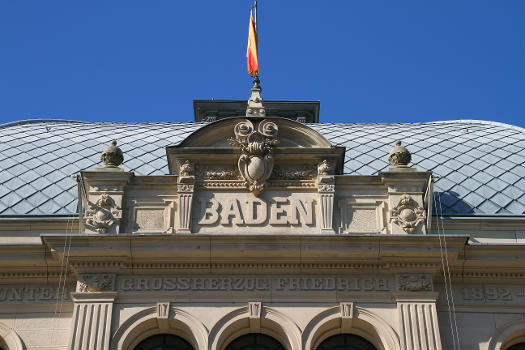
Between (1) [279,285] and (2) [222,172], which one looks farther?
(2) [222,172]

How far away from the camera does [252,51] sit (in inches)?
1051

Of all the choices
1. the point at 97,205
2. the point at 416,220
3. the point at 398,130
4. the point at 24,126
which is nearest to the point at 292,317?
the point at 416,220

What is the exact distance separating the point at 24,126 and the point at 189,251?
10583mm

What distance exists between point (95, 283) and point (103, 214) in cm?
159

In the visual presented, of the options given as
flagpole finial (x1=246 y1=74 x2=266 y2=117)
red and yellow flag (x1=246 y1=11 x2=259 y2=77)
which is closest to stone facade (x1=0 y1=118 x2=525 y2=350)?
flagpole finial (x1=246 y1=74 x2=266 y2=117)

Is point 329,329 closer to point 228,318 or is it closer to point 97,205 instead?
point 228,318

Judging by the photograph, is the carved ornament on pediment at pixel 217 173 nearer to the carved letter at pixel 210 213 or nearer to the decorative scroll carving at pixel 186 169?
the decorative scroll carving at pixel 186 169

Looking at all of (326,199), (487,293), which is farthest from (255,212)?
(487,293)

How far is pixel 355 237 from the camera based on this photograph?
18250 mm

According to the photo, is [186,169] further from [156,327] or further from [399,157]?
[399,157]

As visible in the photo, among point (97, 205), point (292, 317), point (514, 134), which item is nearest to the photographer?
point (292, 317)

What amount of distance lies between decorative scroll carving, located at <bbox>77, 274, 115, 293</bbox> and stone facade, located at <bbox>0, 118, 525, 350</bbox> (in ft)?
0.10

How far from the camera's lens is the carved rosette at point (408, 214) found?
18.8 meters

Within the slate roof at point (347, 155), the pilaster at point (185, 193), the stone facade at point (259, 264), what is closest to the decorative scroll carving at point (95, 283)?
the stone facade at point (259, 264)
